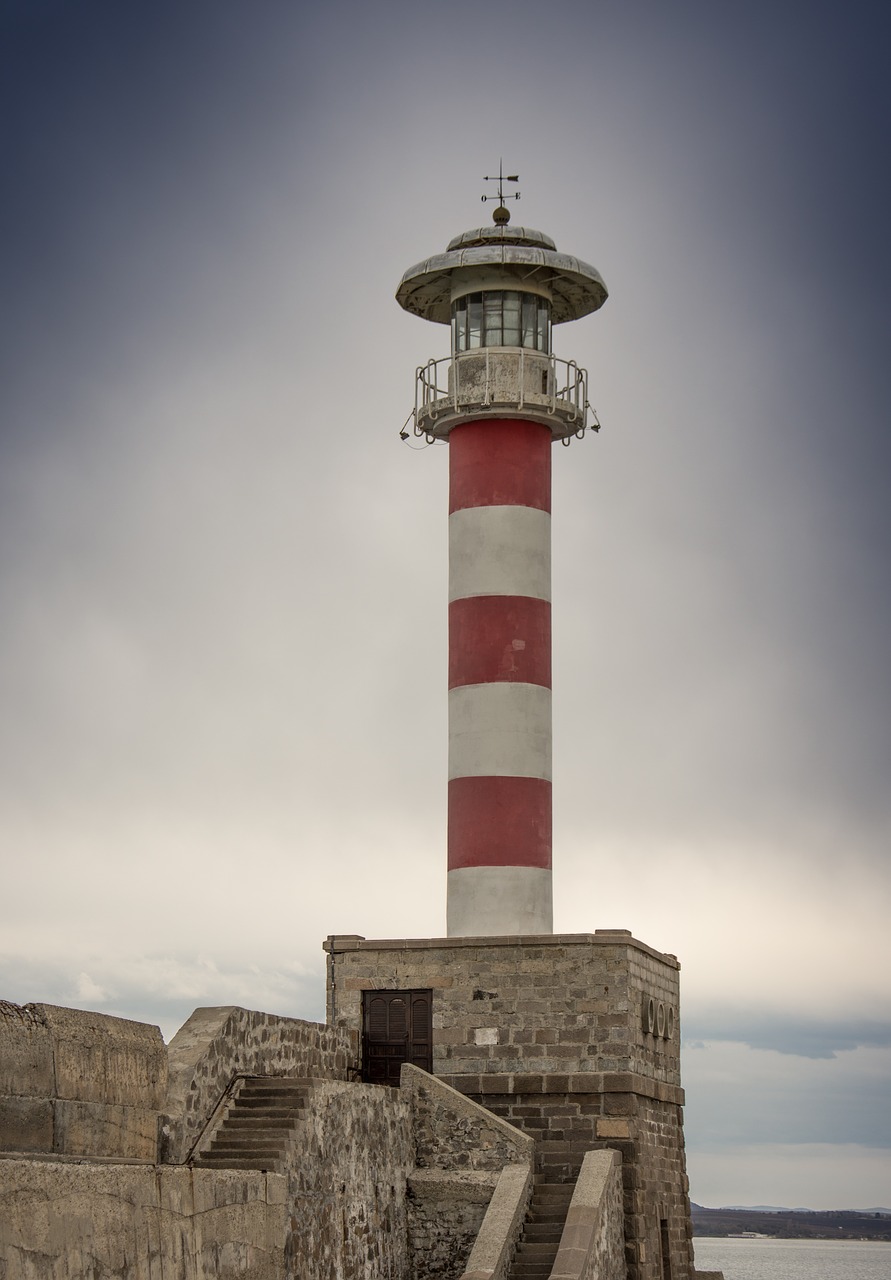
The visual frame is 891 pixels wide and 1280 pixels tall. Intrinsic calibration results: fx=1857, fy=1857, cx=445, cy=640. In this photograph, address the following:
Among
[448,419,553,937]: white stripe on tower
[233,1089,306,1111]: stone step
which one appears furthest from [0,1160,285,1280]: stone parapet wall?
[448,419,553,937]: white stripe on tower

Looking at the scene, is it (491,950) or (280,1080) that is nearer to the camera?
(280,1080)

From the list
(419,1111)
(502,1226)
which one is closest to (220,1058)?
(502,1226)

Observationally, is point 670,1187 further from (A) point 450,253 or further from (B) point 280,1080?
(A) point 450,253

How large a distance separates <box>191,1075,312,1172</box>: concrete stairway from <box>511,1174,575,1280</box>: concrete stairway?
3.11 metres

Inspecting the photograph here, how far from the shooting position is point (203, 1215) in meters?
9.80

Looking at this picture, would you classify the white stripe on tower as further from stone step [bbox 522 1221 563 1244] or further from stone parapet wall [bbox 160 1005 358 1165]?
stone step [bbox 522 1221 563 1244]

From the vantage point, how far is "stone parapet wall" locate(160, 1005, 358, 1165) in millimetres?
14852

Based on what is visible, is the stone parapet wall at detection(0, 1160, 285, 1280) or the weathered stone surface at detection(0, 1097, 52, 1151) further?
the weathered stone surface at detection(0, 1097, 52, 1151)

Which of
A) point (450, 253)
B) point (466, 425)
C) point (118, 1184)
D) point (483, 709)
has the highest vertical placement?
point (450, 253)

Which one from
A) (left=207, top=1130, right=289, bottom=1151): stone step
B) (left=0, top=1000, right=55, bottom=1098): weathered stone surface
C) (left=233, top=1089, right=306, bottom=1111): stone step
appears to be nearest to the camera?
(left=0, top=1000, right=55, bottom=1098): weathered stone surface

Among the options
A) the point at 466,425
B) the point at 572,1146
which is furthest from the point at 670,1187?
the point at 466,425

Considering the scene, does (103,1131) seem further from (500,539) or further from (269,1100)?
(500,539)

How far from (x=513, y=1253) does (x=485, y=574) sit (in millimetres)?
9527

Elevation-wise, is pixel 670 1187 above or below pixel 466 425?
below
